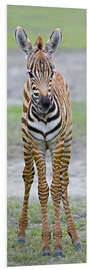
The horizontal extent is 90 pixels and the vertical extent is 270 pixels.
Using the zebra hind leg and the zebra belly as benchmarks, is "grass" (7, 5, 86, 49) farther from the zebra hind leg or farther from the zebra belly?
the zebra hind leg

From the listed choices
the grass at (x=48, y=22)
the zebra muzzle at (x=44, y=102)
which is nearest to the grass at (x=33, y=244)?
the zebra muzzle at (x=44, y=102)

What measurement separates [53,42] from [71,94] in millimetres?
682

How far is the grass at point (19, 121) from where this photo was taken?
4918 millimetres

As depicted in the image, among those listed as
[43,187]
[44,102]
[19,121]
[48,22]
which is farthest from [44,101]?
[48,22]

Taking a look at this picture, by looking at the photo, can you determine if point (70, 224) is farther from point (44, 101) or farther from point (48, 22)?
point (48, 22)

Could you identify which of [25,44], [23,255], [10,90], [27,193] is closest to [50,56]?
[25,44]

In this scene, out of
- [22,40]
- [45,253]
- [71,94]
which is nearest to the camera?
[22,40]

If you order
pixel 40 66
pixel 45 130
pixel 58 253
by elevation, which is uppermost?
pixel 40 66

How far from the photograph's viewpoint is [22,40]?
15.2 feet

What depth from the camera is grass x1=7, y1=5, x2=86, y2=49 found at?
4766 millimetres

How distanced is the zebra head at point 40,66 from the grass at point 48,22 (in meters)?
0.09

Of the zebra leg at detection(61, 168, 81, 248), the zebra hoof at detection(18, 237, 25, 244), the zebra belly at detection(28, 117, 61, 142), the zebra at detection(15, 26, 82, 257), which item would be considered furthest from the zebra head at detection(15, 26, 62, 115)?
the zebra hoof at detection(18, 237, 25, 244)

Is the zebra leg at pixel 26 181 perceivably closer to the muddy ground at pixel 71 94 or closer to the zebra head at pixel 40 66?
the muddy ground at pixel 71 94
